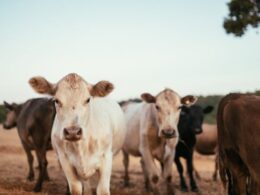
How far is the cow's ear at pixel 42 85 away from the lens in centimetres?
686

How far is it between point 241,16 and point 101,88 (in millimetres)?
8584

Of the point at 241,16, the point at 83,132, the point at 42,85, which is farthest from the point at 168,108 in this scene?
the point at 241,16

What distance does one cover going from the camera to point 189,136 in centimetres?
1288

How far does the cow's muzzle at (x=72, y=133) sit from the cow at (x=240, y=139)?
1.77 m

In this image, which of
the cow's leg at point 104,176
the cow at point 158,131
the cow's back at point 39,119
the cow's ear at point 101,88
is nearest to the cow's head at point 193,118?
the cow at point 158,131

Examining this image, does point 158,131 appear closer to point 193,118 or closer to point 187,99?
point 187,99

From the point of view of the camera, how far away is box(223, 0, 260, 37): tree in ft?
46.5

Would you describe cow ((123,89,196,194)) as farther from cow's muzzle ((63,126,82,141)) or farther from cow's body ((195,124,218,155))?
cow's body ((195,124,218,155))

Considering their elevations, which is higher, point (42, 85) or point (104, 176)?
point (42, 85)

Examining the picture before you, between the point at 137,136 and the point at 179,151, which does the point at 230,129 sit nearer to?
the point at 137,136

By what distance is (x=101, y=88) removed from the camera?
6.92 meters

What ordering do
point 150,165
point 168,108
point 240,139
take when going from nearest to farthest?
1. point 240,139
2. point 168,108
3. point 150,165

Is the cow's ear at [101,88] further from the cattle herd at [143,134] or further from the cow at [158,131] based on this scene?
the cow at [158,131]

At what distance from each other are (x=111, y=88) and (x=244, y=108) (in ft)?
6.59
